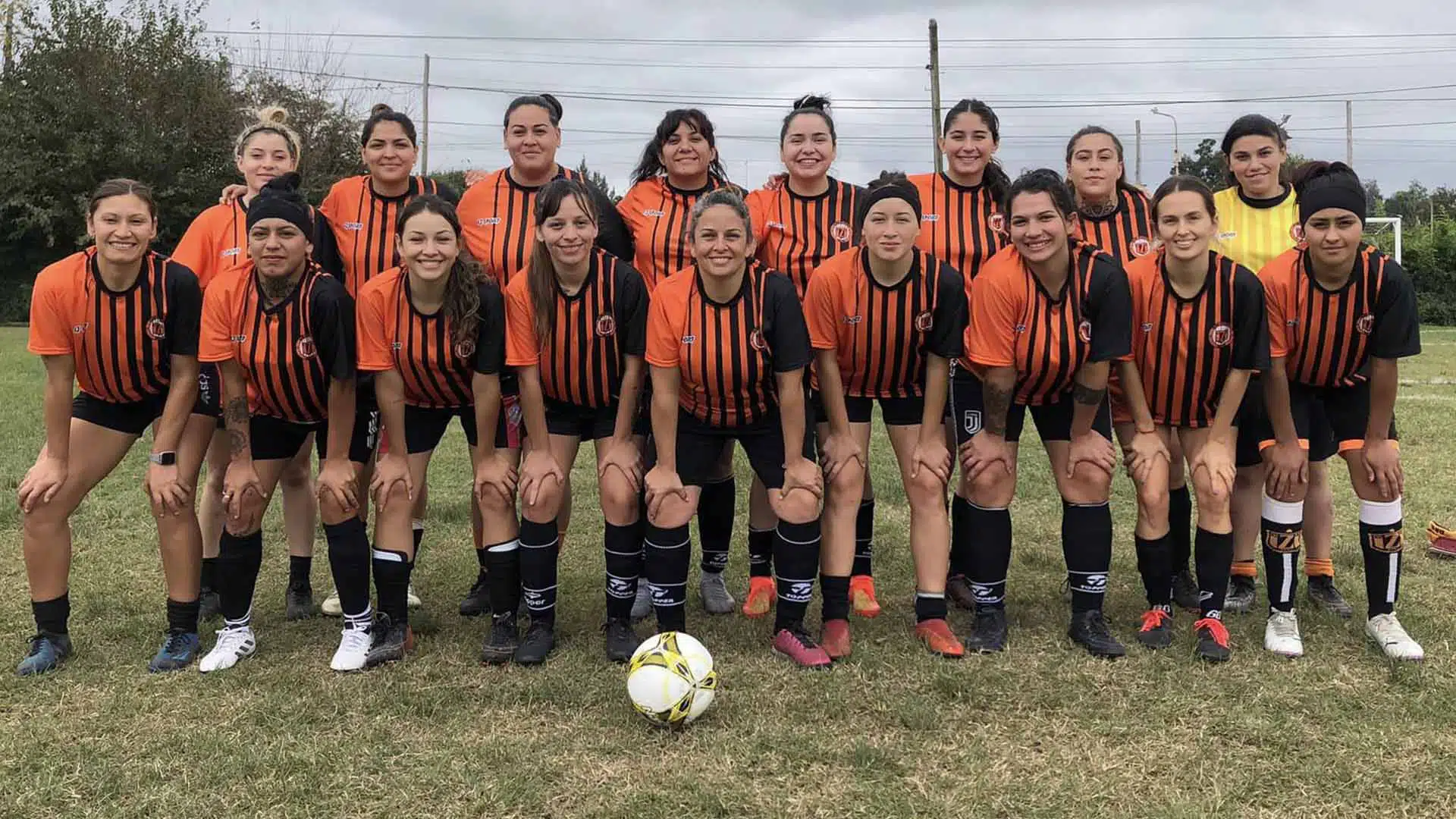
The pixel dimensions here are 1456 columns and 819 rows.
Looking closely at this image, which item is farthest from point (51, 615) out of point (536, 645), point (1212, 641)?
point (1212, 641)

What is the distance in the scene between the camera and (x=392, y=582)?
3.69 meters

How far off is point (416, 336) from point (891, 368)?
5.87 ft

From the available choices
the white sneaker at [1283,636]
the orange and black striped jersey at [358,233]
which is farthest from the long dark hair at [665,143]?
the white sneaker at [1283,636]

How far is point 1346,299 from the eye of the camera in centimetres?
353

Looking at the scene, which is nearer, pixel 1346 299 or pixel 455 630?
pixel 1346 299

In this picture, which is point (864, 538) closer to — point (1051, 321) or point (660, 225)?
point (1051, 321)

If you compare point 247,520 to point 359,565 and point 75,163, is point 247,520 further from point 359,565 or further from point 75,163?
point 75,163

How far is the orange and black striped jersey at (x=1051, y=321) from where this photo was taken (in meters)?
3.48

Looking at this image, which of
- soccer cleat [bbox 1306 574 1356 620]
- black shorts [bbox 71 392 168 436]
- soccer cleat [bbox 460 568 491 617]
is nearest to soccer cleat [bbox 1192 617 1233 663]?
soccer cleat [bbox 1306 574 1356 620]

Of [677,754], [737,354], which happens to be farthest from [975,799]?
[737,354]

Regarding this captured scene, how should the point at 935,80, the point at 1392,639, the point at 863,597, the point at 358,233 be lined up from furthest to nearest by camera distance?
the point at 935,80
the point at 863,597
the point at 358,233
the point at 1392,639

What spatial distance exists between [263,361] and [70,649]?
4.63 feet

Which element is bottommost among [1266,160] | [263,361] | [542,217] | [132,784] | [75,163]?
[132,784]

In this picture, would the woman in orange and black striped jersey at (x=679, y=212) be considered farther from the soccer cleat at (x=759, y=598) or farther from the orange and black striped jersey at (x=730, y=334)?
the orange and black striped jersey at (x=730, y=334)
